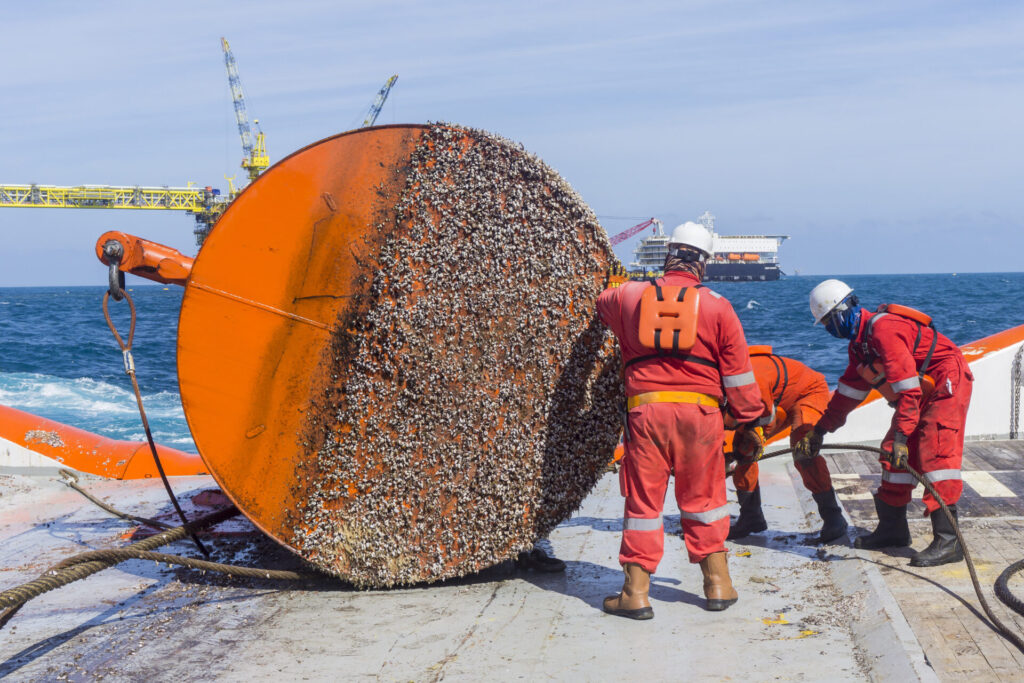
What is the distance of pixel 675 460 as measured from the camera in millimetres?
4066

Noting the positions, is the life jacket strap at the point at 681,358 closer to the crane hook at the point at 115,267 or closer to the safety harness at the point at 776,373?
the safety harness at the point at 776,373

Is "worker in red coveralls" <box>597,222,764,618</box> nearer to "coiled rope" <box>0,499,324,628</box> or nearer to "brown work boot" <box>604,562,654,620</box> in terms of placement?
"brown work boot" <box>604,562,654,620</box>

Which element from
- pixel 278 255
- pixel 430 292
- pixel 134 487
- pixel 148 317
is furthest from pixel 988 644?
pixel 148 317

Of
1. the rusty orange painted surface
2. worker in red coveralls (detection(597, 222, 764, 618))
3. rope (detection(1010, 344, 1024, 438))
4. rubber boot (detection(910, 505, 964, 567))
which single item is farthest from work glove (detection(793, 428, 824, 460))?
rope (detection(1010, 344, 1024, 438))

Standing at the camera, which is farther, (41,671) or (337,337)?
(337,337)

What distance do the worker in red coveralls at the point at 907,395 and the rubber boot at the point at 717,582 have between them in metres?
1.27

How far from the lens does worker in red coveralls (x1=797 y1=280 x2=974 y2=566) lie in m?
4.72

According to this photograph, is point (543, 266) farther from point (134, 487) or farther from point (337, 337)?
point (134, 487)

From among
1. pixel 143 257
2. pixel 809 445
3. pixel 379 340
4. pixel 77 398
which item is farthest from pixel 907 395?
pixel 77 398

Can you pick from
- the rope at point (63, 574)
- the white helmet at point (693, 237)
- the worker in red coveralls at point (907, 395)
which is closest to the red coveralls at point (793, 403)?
the worker in red coveralls at point (907, 395)

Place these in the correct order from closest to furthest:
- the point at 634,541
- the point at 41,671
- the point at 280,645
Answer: the point at 41,671
the point at 280,645
the point at 634,541

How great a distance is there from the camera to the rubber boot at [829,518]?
16.6 ft

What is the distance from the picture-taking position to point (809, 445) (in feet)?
16.7

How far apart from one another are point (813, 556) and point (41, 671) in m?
3.66
